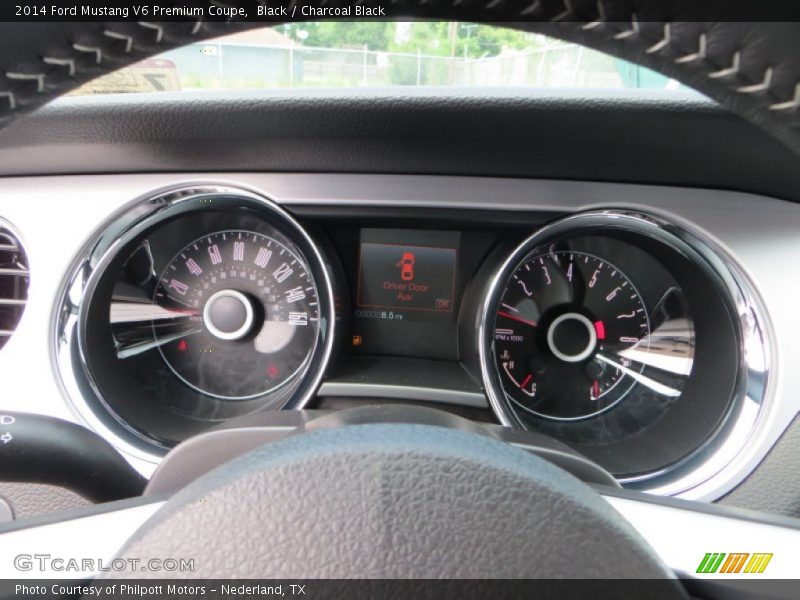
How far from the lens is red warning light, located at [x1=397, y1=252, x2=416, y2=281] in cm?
219

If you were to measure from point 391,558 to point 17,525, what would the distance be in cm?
85

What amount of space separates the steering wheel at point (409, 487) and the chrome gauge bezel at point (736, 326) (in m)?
1.24

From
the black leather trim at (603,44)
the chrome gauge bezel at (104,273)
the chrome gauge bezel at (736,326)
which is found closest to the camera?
the black leather trim at (603,44)

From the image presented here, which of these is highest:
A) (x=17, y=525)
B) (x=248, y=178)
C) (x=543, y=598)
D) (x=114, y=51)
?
(x=114, y=51)

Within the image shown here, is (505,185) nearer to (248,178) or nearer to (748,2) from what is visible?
(248,178)

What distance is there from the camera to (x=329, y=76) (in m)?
1.82

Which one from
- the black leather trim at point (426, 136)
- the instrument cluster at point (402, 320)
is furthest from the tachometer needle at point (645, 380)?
the black leather trim at point (426, 136)

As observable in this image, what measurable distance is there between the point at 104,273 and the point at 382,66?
3.62ft

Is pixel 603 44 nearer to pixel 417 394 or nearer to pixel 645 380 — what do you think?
pixel 417 394

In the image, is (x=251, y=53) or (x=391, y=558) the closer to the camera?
(x=391, y=558)

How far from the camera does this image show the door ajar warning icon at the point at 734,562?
113 cm

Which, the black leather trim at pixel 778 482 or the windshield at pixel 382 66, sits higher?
the windshield at pixel 382 66

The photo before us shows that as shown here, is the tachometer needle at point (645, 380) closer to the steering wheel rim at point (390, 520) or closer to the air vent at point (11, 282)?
the steering wheel rim at point (390, 520)

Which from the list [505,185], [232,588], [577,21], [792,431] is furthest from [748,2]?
[792,431]
